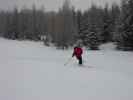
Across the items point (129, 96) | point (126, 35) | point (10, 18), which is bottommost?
point (129, 96)

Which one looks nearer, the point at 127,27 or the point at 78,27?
the point at 127,27

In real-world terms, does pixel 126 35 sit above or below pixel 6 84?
above

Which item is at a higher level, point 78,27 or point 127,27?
point 78,27

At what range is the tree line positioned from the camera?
35906 mm

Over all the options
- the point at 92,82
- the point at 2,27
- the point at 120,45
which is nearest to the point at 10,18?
the point at 2,27

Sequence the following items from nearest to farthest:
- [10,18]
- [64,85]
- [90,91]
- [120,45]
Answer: [90,91], [64,85], [120,45], [10,18]

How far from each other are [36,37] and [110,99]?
67413mm

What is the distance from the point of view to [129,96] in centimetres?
823

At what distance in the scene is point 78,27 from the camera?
196 ft

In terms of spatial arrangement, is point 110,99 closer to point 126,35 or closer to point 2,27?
point 126,35

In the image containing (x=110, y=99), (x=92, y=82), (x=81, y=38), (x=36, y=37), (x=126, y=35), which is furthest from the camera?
(x=36, y=37)

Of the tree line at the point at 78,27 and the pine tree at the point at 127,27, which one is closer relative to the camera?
the pine tree at the point at 127,27

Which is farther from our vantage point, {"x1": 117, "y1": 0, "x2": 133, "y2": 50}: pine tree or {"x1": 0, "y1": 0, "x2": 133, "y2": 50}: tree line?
{"x1": 0, "y1": 0, "x2": 133, "y2": 50}: tree line

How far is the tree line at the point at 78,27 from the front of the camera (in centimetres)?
3591
